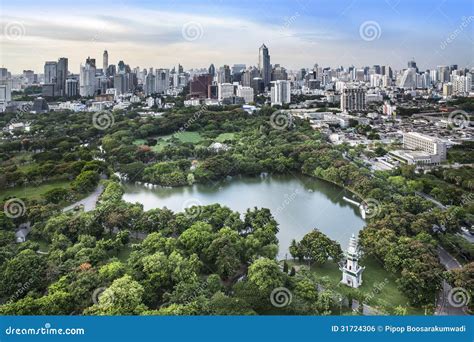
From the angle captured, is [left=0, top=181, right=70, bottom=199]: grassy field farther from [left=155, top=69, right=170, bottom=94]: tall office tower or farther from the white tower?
[left=155, top=69, right=170, bottom=94]: tall office tower

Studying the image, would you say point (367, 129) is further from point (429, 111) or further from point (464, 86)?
point (464, 86)

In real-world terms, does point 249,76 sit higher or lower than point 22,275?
higher

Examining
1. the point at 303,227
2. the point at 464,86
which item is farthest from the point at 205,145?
the point at 464,86

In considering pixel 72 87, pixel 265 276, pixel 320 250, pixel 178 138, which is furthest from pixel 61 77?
pixel 265 276

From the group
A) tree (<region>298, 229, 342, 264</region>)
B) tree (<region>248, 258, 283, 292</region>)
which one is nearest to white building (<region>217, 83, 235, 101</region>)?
tree (<region>298, 229, 342, 264</region>)

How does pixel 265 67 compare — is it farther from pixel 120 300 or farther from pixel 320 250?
pixel 120 300

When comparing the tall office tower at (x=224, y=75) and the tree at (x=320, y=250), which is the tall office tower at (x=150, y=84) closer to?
the tall office tower at (x=224, y=75)

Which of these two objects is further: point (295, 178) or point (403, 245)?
point (295, 178)
